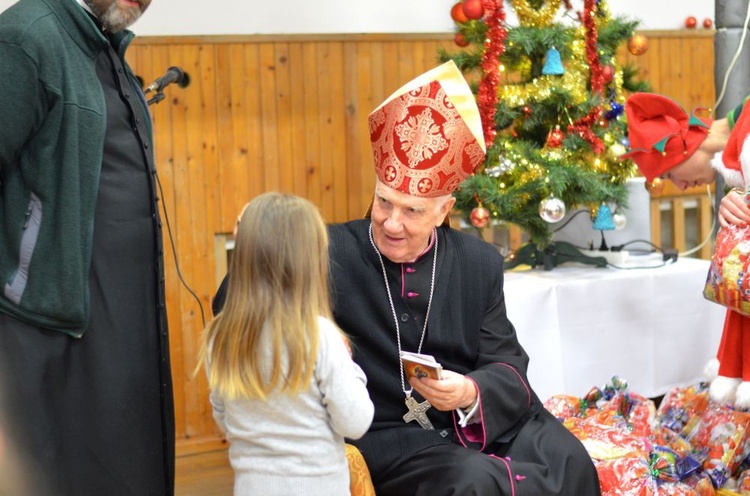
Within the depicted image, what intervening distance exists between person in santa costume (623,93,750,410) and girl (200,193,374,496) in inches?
53.0

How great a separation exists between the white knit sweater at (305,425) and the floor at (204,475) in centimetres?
182

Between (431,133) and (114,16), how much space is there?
841mm

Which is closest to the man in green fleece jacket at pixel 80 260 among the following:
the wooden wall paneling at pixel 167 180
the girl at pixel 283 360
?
the girl at pixel 283 360

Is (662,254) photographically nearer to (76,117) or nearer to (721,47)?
(721,47)

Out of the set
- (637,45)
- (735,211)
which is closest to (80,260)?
(735,211)

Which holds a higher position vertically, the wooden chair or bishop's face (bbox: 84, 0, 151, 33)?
bishop's face (bbox: 84, 0, 151, 33)

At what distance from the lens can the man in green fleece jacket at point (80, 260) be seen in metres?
2.10

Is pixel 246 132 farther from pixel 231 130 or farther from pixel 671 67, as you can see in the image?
pixel 671 67

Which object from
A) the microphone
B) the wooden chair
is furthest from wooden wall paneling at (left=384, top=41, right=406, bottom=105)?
the wooden chair

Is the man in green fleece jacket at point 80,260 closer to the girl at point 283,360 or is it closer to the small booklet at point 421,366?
the girl at point 283,360

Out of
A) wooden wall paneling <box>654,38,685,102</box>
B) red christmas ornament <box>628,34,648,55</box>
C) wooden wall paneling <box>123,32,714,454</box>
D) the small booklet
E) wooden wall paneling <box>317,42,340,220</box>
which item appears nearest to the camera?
the small booklet

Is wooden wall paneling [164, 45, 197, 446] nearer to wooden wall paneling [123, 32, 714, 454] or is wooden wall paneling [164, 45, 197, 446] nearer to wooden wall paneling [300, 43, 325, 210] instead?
wooden wall paneling [123, 32, 714, 454]

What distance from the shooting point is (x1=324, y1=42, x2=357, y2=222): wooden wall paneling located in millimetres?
4375

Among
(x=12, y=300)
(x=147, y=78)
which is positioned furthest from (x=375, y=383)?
(x=147, y=78)
